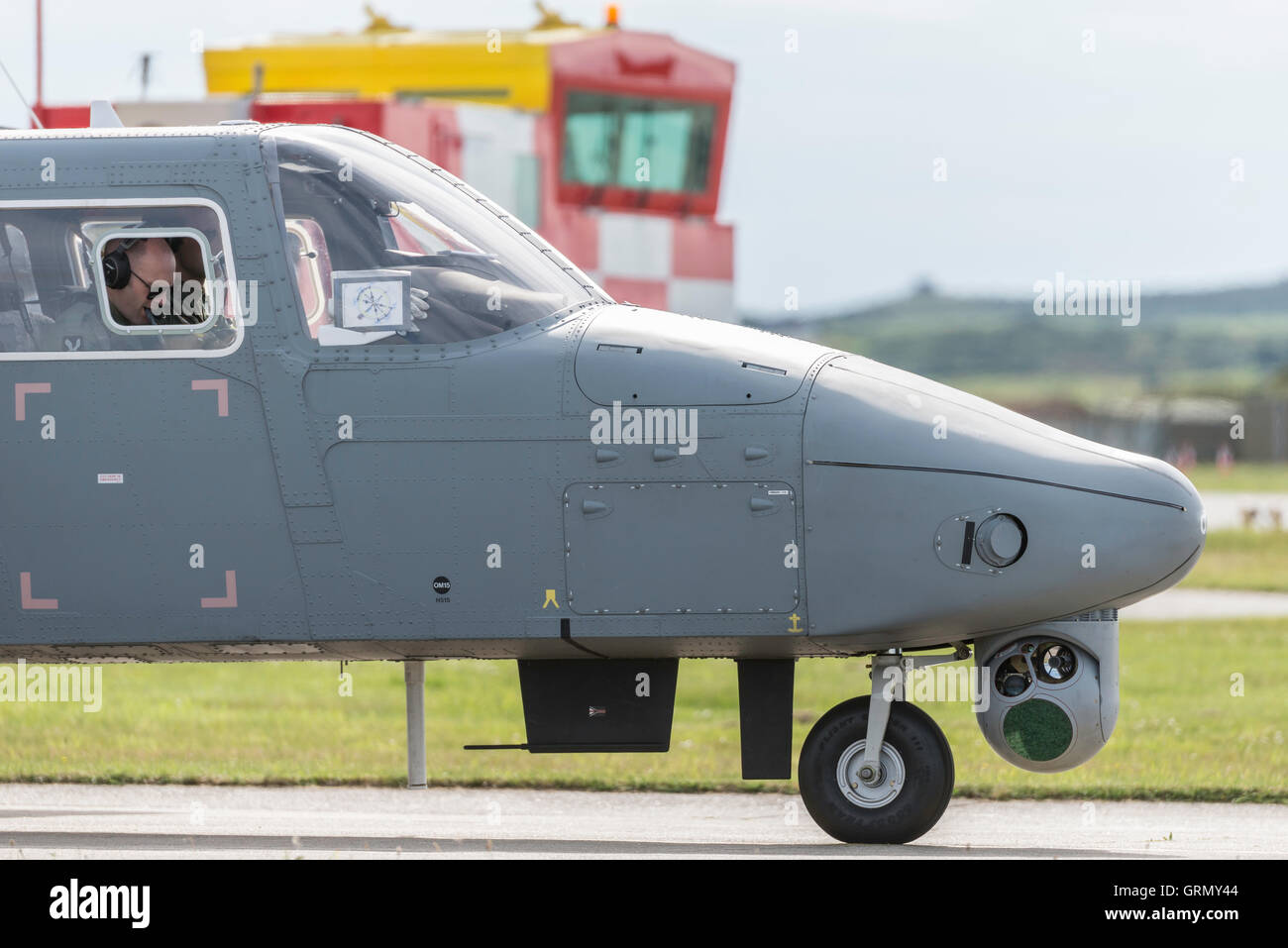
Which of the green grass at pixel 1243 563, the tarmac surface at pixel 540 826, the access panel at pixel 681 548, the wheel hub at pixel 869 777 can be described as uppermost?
the access panel at pixel 681 548

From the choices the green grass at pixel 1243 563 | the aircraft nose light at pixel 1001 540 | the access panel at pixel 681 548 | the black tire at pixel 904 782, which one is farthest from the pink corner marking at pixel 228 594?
the green grass at pixel 1243 563

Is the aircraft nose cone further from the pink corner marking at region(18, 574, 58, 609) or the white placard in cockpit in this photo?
the pink corner marking at region(18, 574, 58, 609)

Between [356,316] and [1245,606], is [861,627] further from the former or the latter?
[1245,606]

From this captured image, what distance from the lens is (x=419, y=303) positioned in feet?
23.9

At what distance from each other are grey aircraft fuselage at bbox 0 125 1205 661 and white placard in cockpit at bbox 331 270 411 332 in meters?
0.16

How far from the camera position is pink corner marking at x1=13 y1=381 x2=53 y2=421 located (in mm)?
7312

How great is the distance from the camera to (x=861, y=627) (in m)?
6.99

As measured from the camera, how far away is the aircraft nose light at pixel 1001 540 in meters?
6.87

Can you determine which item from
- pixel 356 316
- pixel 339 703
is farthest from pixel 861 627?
pixel 339 703

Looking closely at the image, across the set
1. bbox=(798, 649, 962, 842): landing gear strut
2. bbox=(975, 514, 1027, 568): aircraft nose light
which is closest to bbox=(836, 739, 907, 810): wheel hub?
bbox=(798, 649, 962, 842): landing gear strut

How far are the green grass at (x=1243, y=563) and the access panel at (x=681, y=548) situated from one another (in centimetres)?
1637

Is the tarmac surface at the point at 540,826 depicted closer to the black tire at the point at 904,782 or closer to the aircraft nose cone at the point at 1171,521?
the black tire at the point at 904,782

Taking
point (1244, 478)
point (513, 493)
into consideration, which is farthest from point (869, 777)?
point (1244, 478)

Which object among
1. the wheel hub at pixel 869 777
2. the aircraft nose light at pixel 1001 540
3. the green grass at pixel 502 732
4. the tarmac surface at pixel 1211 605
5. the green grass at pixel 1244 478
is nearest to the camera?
the aircraft nose light at pixel 1001 540
